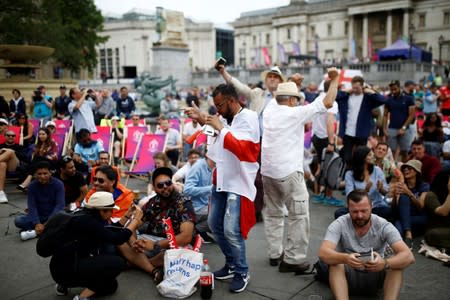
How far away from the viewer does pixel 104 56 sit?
3455 inches

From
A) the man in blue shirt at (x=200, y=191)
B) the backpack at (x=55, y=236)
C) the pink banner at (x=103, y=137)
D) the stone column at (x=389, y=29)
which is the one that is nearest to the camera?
the backpack at (x=55, y=236)

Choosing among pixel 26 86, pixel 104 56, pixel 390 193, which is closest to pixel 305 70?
pixel 26 86

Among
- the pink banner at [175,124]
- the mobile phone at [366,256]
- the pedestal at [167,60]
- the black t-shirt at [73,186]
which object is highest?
the pedestal at [167,60]

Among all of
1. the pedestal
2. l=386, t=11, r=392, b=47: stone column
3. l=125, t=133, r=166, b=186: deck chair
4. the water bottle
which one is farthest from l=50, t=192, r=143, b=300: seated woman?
l=386, t=11, r=392, b=47: stone column

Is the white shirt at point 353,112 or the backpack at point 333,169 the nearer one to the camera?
the backpack at point 333,169

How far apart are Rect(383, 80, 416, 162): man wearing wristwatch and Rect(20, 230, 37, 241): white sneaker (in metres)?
6.96

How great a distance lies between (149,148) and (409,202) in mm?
5680

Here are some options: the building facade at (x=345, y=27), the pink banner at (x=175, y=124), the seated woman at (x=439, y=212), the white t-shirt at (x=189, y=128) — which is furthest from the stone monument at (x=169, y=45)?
the building facade at (x=345, y=27)

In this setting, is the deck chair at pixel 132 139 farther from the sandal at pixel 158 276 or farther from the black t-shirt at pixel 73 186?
the sandal at pixel 158 276

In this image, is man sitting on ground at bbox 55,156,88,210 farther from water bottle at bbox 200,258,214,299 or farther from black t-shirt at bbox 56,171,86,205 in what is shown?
water bottle at bbox 200,258,214,299

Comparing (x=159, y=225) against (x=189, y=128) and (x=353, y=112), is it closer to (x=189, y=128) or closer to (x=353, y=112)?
(x=353, y=112)

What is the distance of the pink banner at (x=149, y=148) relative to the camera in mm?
8932

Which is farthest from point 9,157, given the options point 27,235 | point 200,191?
point 200,191

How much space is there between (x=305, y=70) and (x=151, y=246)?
36.7 metres
